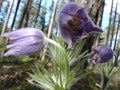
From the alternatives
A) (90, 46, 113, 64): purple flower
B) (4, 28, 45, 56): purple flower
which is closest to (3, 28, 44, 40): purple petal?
(4, 28, 45, 56): purple flower

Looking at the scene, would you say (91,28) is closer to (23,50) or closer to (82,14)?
(82,14)

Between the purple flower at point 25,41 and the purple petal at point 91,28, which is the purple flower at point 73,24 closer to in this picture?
the purple petal at point 91,28

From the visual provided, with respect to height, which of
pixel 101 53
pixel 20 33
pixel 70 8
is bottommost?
pixel 101 53

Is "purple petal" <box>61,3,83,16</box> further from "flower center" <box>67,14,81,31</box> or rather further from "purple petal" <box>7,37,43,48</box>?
"purple petal" <box>7,37,43,48</box>

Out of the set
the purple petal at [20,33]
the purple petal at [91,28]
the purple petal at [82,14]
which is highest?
the purple petal at [82,14]

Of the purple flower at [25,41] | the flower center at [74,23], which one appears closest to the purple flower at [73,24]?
the flower center at [74,23]

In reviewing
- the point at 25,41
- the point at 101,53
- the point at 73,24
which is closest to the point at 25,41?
the point at 25,41

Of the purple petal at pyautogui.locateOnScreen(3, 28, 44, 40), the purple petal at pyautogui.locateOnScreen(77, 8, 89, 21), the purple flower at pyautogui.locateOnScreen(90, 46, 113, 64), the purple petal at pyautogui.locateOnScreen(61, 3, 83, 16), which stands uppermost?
the purple petal at pyautogui.locateOnScreen(61, 3, 83, 16)

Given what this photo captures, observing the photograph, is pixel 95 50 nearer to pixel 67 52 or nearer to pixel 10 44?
pixel 67 52

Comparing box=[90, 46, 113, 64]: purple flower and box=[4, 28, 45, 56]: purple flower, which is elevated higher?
box=[4, 28, 45, 56]: purple flower
